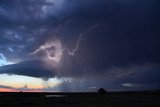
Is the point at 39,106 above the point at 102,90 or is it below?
below

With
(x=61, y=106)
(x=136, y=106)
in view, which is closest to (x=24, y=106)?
(x=61, y=106)

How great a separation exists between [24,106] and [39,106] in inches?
96.6

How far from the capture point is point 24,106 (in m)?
41.6

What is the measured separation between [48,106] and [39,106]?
4.90 ft

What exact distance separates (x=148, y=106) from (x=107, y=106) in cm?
662

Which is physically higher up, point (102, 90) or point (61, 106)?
point (102, 90)

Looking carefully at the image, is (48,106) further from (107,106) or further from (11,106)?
(107,106)

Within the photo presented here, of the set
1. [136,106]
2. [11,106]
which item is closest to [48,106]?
[11,106]

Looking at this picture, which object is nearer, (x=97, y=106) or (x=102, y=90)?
(x=97, y=106)

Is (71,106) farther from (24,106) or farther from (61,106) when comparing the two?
(24,106)

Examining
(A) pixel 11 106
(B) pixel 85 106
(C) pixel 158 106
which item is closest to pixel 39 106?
(A) pixel 11 106

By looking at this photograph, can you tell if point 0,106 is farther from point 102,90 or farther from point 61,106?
point 102,90

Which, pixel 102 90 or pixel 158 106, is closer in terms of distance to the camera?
pixel 158 106

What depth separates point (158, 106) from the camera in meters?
41.1
